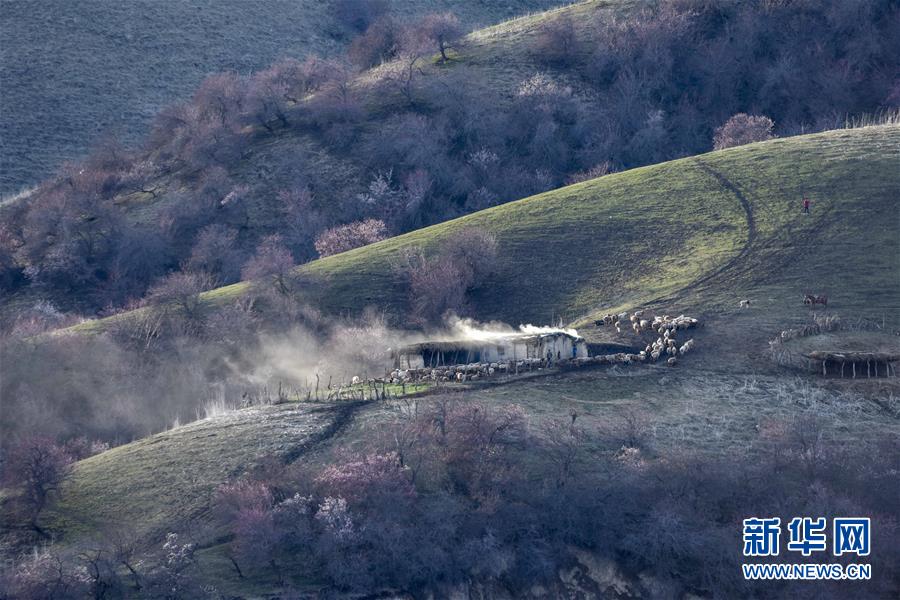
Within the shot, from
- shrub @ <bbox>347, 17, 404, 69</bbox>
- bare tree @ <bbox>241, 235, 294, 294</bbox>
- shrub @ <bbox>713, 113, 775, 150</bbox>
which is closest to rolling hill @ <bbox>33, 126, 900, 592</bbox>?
bare tree @ <bbox>241, 235, 294, 294</bbox>

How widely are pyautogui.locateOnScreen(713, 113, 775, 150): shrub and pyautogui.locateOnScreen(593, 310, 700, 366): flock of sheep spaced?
31301 millimetres

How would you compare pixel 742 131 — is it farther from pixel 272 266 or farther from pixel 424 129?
pixel 272 266

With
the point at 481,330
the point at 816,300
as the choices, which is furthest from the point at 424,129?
the point at 816,300

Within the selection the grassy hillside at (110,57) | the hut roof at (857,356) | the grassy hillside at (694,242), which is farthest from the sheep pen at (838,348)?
Result: the grassy hillside at (110,57)

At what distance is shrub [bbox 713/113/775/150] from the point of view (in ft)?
280

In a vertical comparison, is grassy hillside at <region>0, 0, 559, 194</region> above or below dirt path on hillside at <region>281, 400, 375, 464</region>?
above

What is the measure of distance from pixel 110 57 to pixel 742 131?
56.1 metres

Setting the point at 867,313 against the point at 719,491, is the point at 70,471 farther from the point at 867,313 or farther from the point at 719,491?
the point at 867,313

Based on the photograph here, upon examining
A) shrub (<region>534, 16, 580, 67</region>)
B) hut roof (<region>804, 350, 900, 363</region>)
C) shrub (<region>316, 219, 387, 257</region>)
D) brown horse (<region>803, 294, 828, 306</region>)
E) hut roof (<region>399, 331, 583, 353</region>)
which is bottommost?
hut roof (<region>804, 350, 900, 363</region>)

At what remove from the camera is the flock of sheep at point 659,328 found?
5241 cm

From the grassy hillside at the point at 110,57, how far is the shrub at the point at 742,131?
47619 millimetres

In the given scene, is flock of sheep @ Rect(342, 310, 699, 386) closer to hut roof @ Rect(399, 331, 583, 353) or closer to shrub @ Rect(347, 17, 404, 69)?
hut roof @ Rect(399, 331, 583, 353)

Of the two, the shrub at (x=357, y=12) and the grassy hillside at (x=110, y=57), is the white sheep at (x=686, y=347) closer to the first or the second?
the grassy hillside at (x=110, y=57)

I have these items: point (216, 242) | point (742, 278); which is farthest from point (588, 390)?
point (216, 242)
